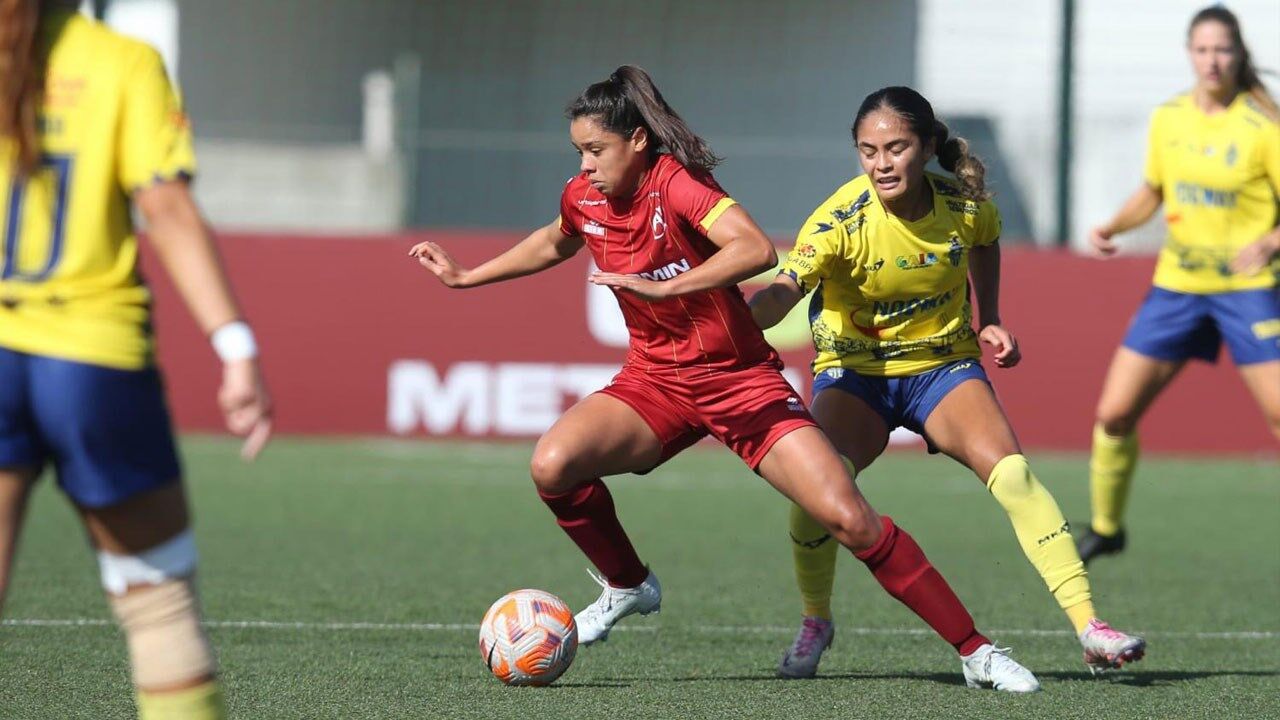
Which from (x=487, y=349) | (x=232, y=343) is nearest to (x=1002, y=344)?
(x=232, y=343)

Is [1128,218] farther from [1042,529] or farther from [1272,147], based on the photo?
[1042,529]

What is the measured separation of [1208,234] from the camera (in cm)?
771

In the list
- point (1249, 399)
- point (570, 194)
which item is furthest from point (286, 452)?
point (570, 194)

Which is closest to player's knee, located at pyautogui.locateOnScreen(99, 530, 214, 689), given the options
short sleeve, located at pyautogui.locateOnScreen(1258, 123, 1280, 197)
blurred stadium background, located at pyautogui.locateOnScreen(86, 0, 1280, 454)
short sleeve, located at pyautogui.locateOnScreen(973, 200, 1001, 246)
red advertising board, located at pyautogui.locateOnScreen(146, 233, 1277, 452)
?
short sleeve, located at pyautogui.locateOnScreen(973, 200, 1001, 246)

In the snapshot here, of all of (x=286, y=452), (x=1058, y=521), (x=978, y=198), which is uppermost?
(x=978, y=198)

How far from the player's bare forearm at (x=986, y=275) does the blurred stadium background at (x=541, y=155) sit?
15.0 ft

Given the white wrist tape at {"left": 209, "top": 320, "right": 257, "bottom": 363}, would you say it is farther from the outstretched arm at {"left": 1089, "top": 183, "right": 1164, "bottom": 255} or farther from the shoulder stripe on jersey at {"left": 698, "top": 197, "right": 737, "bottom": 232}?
the outstretched arm at {"left": 1089, "top": 183, "right": 1164, "bottom": 255}

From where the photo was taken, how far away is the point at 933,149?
566 centimetres

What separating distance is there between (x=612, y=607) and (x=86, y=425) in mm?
2894

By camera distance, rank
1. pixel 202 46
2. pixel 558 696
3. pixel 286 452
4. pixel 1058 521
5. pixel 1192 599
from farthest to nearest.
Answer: pixel 202 46
pixel 286 452
pixel 1192 599
pixel 1058 521
pixel 558 696

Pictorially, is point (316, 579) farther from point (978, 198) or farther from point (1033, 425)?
point (1033, 425)

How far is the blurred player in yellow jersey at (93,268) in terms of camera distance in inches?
122

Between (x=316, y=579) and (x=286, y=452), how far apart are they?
6.15 metres

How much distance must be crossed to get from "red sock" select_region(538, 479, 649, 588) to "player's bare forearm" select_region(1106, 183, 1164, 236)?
2970 millimetres
